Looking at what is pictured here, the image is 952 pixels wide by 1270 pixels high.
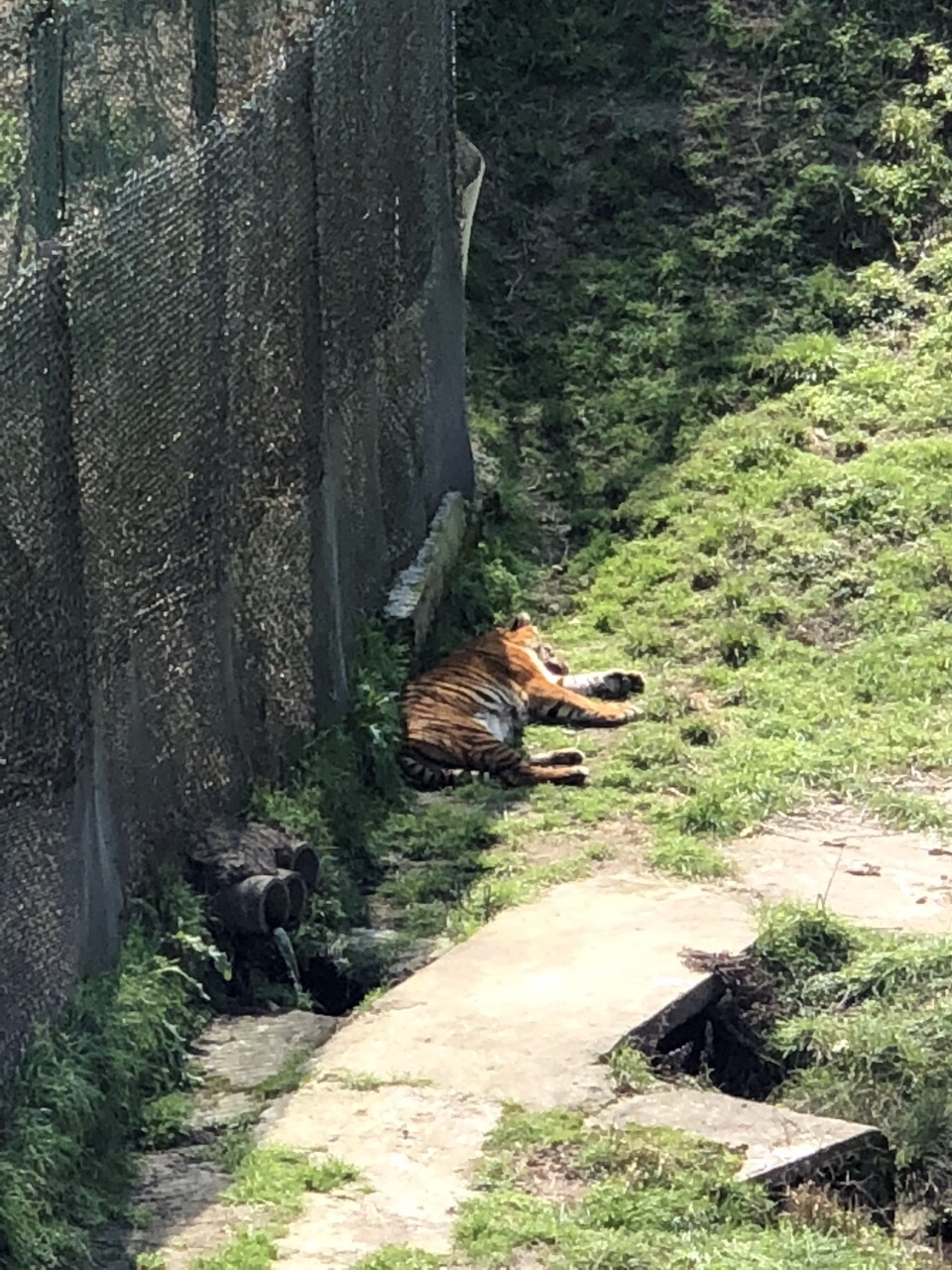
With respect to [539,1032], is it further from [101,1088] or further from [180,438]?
[180,438]

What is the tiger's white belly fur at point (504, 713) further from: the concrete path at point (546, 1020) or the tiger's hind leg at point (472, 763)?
the concrete path at point (546, 1020)

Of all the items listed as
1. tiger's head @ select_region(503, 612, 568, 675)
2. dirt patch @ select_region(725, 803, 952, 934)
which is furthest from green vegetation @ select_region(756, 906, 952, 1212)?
tiger's head @ select_region(503, 612, 568, 675)

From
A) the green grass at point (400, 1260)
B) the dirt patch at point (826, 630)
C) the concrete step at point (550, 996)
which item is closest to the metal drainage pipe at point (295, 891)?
the concrete step at point (550, 996)

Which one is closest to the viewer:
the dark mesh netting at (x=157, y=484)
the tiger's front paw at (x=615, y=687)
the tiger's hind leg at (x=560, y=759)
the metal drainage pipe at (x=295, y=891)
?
the dark mesh netting at (x=157, y=484)

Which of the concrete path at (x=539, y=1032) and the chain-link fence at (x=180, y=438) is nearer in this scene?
the concrete path at (x=539, y=1032)

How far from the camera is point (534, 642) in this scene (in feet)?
32.7

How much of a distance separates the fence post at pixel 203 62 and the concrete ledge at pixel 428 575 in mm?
2763

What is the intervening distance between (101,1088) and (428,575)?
4618 millimetres

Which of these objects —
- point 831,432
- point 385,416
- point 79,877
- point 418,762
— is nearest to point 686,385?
point 831,432

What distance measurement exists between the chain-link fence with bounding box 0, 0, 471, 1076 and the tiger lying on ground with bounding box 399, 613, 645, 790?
17.2 inches

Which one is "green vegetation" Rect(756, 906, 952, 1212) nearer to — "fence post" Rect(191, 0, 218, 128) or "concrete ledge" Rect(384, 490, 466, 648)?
"concrete ledge" Rect(384, 490, 466, 648)

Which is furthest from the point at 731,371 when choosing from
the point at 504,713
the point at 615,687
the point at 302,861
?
the point at 302,861

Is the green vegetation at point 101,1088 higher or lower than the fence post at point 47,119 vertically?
lower

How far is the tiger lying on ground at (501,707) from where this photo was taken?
897cm
